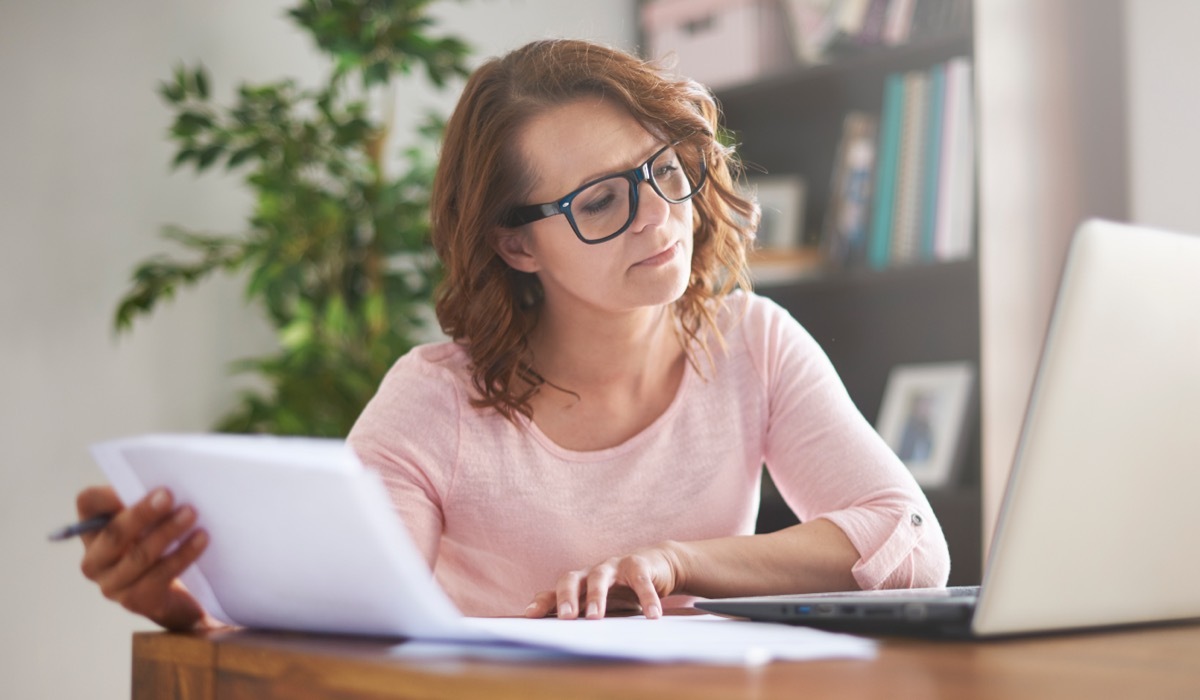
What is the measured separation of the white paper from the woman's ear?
721 mm

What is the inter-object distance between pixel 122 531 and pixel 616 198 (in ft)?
2.29

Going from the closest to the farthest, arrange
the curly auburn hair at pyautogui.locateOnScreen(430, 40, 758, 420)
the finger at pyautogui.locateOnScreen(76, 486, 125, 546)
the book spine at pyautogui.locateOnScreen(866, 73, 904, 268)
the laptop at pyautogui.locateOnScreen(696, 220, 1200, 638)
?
1. the laptop at pyautogui.locateOnScreen(696, 220, 1200, 638)
2. the finger at pyautogui.locateOnScreen(76, 486, 125, 546)
3. the curly auburn hair at pyautogui.locateOnScreen(430, 40, 758, 420)
4. the book spine at pyautogui.locateOnScreen(866, 73, 904, 268)

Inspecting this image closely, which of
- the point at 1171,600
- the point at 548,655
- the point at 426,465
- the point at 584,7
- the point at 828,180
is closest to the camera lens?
the point at 548,655

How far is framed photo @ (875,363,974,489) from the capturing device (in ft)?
7.02

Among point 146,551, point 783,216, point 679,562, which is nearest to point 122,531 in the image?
point 146,551

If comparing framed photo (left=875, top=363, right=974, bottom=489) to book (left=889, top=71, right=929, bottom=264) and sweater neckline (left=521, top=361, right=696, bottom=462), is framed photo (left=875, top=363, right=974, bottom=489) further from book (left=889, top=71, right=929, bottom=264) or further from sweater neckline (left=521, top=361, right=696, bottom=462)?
sweater neckline (left=521, top=361, right=696, bottom=462)

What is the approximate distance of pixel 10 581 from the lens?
206 centimetres

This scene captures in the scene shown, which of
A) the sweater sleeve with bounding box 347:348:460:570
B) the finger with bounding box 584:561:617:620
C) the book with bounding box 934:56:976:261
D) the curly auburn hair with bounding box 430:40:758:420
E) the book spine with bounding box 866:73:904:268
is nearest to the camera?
the finger with bounding box 584:561:617:620

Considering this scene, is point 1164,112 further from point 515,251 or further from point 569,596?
point 569,596

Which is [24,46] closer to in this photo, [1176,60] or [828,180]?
[828,180]

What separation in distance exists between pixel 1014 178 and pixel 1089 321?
1.57 meters

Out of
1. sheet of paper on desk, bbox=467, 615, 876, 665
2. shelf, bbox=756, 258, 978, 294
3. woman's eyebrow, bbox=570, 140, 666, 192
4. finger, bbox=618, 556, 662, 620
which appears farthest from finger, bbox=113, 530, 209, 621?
shelf, bbox=756, 258, 978, 294

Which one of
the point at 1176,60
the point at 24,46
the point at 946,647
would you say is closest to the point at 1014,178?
the point at 1176,60

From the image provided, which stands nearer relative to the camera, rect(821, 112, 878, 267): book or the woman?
the woman
